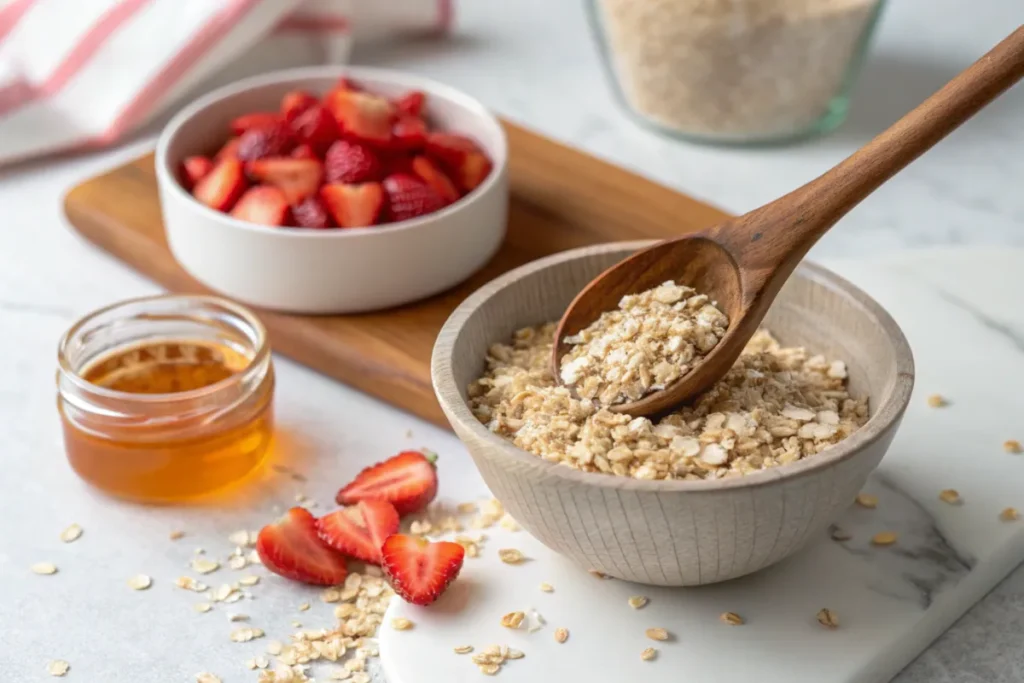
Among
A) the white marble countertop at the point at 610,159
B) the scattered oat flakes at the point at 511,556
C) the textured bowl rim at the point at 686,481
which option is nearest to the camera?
the textured bowl rim at the point at 686,481

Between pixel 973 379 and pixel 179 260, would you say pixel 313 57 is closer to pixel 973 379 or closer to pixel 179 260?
pixel 179 260

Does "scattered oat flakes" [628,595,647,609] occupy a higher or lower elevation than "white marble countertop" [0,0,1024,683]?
higher

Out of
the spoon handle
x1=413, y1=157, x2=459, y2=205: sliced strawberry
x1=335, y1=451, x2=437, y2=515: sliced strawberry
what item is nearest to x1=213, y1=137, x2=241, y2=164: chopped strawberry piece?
Answer: x1=413, y1=157, x2=459, y2=205: sliced strawberry

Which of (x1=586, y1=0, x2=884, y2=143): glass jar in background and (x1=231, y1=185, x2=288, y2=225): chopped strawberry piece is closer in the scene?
(x1=231, y1=185, x2=288, y2=225): chopped strawberry piece

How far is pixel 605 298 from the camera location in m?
1.30

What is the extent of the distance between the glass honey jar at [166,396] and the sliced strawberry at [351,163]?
0.85ft

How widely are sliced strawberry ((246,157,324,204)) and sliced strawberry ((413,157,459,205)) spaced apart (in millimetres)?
128

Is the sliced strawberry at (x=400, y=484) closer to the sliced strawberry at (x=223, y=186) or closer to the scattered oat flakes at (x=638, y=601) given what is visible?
the scattered oat flakes at (x=638, y=601)

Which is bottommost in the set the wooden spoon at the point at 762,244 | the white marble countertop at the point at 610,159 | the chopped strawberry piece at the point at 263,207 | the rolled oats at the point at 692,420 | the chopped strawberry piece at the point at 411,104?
the white marble countertop at the point at 610,159

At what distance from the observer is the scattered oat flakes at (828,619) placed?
1.17m

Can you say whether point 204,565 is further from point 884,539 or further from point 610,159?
point 610,159

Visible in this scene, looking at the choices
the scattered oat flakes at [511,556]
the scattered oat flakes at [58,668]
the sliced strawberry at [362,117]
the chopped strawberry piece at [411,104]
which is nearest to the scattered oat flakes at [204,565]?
the scattered oat flakes at [58,668]

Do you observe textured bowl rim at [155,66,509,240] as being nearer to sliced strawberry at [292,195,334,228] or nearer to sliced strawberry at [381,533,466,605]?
sliced strawberry at [292,195,334,228]

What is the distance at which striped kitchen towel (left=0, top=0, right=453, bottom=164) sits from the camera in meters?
2.09
